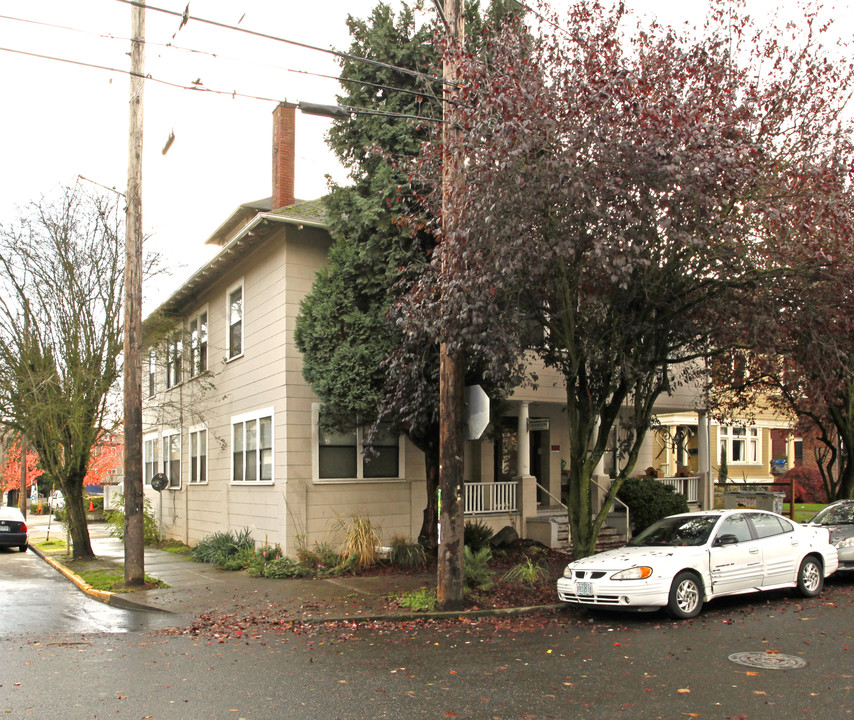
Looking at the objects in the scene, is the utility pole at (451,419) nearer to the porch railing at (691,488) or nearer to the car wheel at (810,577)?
the car wheel at (810,577)

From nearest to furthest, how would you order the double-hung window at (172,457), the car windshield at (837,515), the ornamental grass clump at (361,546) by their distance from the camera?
the car windshield at (837,515) < the ornamental grass clump at (361,546) < the double-hung window at (172,457)

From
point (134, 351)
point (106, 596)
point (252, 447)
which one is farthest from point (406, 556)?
point (134, 351)

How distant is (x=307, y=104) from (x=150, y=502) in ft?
63.1

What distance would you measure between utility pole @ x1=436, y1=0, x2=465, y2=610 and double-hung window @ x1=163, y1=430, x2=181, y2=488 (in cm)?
1423

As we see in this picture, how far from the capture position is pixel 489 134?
10.5 meters

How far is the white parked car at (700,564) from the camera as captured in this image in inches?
405

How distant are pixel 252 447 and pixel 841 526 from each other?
11.8 m

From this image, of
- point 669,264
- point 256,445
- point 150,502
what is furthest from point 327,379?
point 150,502

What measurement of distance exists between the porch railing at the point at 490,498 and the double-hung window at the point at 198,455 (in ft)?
24.9

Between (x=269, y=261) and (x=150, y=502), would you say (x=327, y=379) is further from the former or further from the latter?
(x=150, y=502)

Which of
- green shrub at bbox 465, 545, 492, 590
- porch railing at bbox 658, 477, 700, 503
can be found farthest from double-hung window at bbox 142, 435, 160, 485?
green shrub at bbox 465, 545, 492, 590

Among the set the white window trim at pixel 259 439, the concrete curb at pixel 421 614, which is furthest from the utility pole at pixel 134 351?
the white window trim at pixel 259 439

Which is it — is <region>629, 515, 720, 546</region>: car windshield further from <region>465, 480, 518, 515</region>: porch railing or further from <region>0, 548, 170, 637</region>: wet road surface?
<region>0, 548, 170, 637</region>: wet road surface

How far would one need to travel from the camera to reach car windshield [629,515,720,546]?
11.2 metres
